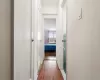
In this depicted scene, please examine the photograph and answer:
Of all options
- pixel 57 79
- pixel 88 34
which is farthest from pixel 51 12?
pixel 88 34

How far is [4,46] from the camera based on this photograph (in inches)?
36.5

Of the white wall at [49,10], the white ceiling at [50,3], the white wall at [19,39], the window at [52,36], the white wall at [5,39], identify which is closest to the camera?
the white wall at [5,39]

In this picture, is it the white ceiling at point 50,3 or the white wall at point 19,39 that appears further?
the white ceiling at point 50,3

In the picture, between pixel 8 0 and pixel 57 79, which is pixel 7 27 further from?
pixel 57 79

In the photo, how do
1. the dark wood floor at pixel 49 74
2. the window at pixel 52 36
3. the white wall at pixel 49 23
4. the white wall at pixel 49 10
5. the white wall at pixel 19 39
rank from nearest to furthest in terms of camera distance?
the white wall at pixel 19 39 < the dark wood floor at pixel 49 74 < the white wall at pixel 49 10 < the white wall at pixel 49 23 < the window at pixel 52 36

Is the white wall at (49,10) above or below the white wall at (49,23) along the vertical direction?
above

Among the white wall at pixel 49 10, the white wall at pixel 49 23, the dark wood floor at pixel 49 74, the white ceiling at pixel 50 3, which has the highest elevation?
the white ceiling at pixel 50 3

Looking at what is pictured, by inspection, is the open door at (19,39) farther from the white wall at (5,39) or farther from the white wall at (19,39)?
the white wall at (5,39)

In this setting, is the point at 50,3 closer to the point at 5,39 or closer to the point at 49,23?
the point at 49,23

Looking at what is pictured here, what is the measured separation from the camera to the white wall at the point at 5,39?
89cm

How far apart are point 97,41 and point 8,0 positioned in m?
0.78

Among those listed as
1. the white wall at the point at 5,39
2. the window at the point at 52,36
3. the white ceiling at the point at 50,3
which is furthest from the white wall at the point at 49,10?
the window at the point at 52,36

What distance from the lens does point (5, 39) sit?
0.94 meters

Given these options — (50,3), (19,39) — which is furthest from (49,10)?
(19,39)
